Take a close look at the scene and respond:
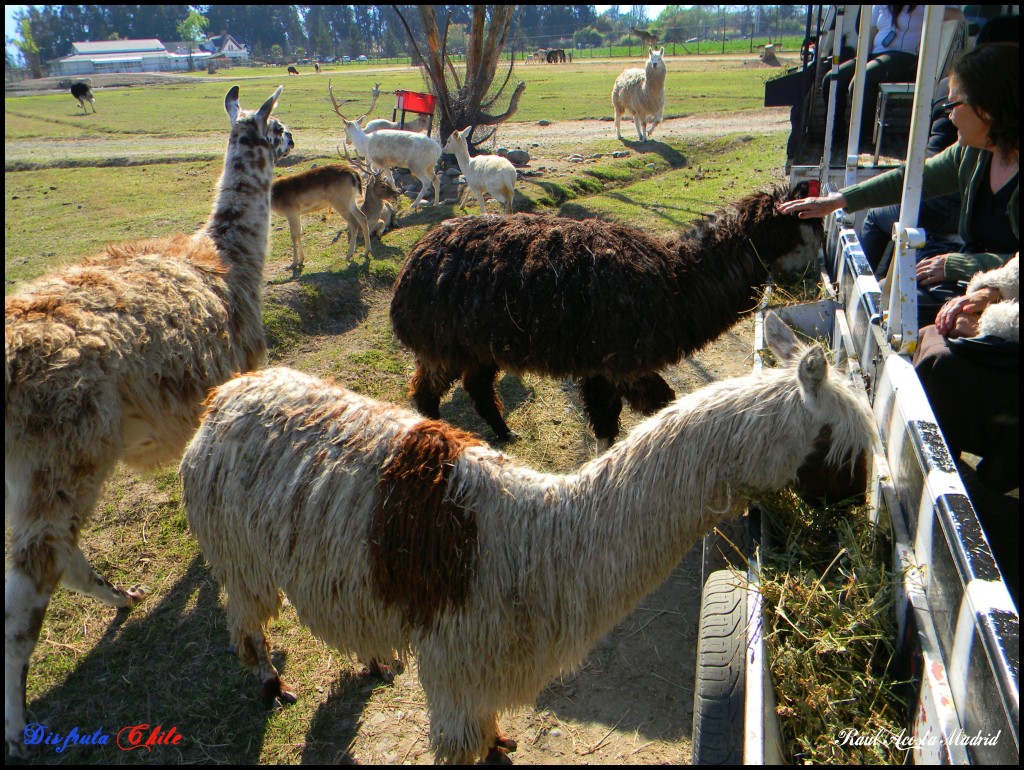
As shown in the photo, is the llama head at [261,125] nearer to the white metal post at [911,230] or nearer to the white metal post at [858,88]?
the white metal post at [858,88]

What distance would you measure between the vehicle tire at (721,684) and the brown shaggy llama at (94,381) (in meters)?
2.80

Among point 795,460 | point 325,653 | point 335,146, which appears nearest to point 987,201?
A: point 795,460

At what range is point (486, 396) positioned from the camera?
5.05m

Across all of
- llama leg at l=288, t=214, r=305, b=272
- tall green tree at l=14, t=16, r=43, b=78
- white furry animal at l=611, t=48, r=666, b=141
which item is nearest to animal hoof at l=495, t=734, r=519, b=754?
llama leg at l=288, t=214, r=305, b=272

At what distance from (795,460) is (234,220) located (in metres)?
3.92

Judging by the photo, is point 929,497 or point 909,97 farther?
point 909,97

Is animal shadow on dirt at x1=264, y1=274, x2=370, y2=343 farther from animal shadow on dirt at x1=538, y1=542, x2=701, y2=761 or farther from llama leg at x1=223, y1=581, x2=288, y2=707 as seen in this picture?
animal shadow on dirt at x1=538, y1=542, x2=701, y2=761

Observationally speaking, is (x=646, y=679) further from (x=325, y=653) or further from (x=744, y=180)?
(x=744, y=180)

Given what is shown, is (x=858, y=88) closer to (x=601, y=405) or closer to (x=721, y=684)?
(x=601, y=405)

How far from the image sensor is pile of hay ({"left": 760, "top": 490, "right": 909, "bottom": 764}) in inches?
79.4

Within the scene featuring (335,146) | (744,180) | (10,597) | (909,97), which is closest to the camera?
(10,597)

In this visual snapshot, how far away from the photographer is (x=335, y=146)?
17.0m

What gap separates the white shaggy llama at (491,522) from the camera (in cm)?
235

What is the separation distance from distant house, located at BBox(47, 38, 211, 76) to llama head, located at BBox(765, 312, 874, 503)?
76.3 metres
